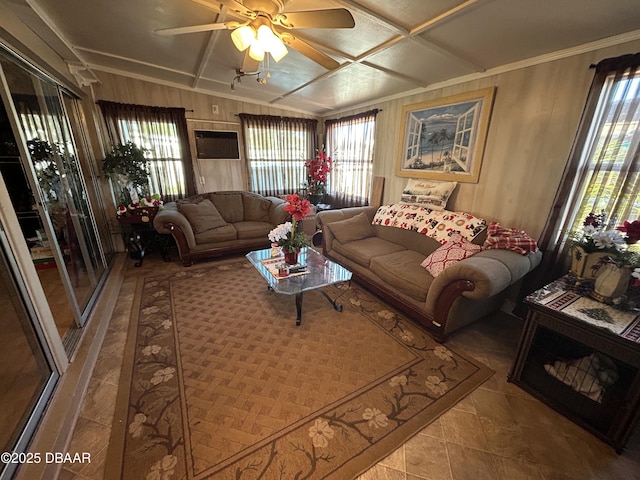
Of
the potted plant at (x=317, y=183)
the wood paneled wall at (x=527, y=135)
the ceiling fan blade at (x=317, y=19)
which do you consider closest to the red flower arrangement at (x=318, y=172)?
the potted plant at (x=317, y=183)

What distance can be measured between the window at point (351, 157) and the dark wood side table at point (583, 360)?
2.92 meters

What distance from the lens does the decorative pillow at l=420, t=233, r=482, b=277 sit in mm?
2154

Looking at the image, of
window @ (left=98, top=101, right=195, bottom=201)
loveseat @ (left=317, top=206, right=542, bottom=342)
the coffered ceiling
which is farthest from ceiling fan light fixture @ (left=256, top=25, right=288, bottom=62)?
window @ (left=98, top=101, right=195, bottom=201)

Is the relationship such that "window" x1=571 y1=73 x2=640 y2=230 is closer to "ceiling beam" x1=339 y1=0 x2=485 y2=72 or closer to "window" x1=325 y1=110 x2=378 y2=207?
"ceiling beam" x1=339 y1=0 x2=485 y2=72

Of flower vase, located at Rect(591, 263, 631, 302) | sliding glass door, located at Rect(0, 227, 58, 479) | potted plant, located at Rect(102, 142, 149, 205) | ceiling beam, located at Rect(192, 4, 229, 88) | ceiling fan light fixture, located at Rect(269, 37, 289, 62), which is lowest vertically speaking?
sliding glass door, located at Rect(0, 227, 58, 479)

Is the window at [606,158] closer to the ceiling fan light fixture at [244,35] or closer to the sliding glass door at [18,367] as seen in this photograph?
the ceiling fan light fixture at [244,35]

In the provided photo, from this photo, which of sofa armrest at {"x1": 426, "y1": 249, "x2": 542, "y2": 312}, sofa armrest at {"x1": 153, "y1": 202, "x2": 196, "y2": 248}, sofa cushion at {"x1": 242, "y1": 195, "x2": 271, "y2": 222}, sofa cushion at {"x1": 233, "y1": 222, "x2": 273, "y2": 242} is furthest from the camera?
sofa cushion at {"x1": 242, "y1": 195, "x2": 271, "y2": 222}

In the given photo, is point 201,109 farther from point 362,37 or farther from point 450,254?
point 450,254

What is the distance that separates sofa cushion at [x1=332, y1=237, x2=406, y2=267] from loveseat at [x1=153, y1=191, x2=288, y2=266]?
120 cm

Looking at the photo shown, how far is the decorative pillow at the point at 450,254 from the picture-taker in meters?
2.15

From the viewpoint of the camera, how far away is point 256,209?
4090 mm

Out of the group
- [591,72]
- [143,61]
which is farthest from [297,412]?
[143,61]

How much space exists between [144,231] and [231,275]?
60.8 inches

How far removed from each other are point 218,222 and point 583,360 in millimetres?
3898
